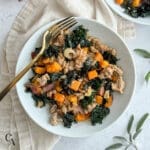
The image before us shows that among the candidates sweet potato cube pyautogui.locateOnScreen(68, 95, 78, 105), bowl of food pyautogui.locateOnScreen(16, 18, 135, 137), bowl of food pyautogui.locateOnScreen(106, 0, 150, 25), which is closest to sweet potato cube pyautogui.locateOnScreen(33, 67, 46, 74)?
bowl of food pyautogui.locateOnScreen(16, 18, 135, 137)

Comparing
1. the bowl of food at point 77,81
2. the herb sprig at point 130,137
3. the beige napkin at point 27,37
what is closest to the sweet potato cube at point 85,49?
the bowl of food at point 77,81

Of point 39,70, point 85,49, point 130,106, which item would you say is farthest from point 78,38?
point 130,106

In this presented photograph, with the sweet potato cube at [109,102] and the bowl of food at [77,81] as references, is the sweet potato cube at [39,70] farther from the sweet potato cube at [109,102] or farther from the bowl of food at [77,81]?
the sweet potato cube at [109,102]

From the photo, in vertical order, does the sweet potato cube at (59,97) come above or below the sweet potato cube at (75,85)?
below

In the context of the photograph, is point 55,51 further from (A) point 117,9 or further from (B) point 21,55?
(A) point 117,9

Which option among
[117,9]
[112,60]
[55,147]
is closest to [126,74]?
[112,60]

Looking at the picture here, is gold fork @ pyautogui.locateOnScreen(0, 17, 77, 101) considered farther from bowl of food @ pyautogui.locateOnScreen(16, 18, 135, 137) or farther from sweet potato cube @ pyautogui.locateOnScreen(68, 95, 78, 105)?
sweet potato cube @ pyautogui.locateOnScreen(68, 95, 78, 105)
